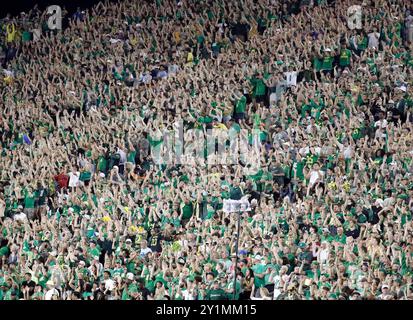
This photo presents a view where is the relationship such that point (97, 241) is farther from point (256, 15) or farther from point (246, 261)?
point (256, 15)

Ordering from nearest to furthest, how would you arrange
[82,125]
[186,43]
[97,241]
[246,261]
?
[246,261], [97,241], [82,125], [186,43]

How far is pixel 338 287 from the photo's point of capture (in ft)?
65.1

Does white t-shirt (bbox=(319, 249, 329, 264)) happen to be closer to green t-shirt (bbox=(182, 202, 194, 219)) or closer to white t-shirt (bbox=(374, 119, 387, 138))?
green t-shirt (bbox=(182, 202, 194, 219))

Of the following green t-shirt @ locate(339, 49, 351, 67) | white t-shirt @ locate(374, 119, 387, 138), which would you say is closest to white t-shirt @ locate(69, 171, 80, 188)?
white t-shirt @ locate(374, 119, 387, 138)

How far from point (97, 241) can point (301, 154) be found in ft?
12.6

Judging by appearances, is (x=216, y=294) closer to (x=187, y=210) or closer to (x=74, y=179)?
(x=187, y=210)

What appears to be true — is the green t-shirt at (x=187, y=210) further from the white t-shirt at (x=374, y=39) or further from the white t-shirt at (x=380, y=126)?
the white t-shirt at (x=374, y=39)

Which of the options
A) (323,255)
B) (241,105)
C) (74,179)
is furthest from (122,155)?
(323,255)

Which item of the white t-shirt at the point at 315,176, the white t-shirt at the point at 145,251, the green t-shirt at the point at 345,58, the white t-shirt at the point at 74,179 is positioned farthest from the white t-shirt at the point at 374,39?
the white t-shirt at the point at 145,251

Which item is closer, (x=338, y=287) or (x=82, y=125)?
(x=338, y=287)

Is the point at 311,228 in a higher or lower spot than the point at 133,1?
lower

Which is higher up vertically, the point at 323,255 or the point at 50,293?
the point at 323,255
